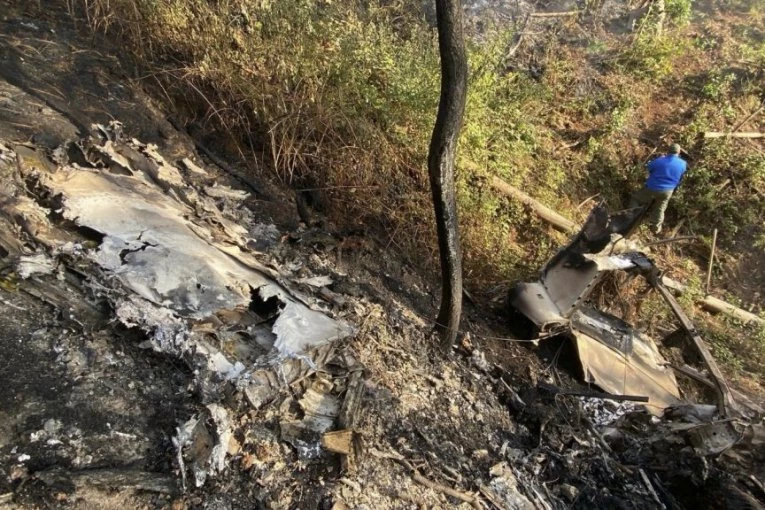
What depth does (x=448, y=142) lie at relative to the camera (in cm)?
307

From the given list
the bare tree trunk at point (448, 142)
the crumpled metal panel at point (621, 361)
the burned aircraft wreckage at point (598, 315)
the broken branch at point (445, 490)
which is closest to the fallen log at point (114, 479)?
the broken branch at point (445, 490)

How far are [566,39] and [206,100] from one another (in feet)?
21.3

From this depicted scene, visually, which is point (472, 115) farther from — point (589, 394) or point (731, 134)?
point (731, 134)

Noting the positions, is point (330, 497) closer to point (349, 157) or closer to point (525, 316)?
point (525, 316)

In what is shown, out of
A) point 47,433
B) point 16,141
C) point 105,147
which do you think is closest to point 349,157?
point 105,147

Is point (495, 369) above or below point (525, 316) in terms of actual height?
below

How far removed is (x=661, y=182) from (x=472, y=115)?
2835 mm

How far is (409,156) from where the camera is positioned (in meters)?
4.95

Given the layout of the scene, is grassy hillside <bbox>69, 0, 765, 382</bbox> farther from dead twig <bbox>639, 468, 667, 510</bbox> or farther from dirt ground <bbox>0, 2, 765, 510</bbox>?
dead twig <bbox>639, 468, 667, 510</bbox>

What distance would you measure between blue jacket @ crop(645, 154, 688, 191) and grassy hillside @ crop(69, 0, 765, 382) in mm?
871

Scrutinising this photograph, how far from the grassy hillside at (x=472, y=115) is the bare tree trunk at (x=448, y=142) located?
1.12 meters

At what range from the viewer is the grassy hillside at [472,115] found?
182 inches

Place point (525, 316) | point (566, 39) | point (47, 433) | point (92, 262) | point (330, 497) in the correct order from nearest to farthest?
point (47, 433), point (330, 497), point (92, 262), point (525, 316), point (566, 39)

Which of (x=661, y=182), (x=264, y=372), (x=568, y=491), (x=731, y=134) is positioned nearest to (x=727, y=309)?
(x=661, y=182)
